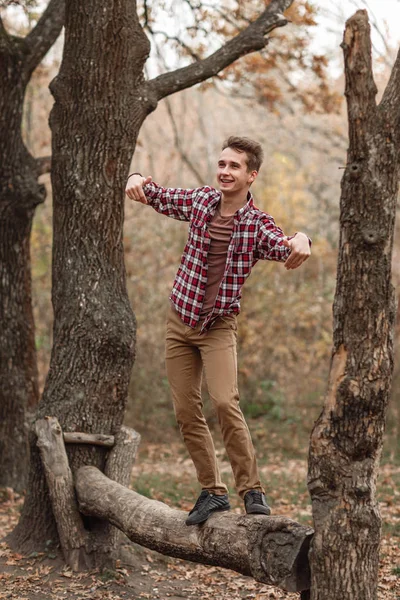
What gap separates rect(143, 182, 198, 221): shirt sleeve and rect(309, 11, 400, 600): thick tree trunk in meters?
1.26

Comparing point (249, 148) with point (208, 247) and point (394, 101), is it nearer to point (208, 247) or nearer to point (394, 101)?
point (208, 247)

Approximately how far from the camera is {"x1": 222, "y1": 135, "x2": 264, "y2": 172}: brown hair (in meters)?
4.51

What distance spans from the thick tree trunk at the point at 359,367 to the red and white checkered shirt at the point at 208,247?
632 millimetres

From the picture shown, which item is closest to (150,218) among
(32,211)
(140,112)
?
(32,211)

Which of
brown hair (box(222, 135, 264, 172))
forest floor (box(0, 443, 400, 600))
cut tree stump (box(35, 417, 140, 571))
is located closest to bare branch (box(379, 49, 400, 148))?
brown hair (box(222, 135, 264, 172))

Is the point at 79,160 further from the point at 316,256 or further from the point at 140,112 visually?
the point at 316,256

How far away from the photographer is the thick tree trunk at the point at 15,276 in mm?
7895

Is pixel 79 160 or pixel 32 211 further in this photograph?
pixel 32 211

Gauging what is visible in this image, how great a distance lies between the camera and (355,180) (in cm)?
366

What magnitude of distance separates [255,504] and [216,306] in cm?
117

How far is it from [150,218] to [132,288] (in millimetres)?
1583

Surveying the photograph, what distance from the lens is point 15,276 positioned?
808 centimetres

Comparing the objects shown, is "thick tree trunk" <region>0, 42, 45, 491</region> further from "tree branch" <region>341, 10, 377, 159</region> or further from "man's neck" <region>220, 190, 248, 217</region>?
"tree branch" <region>341, 10, 377, 159</region>

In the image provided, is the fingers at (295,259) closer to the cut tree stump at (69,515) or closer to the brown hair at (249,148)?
the brown hair at (249,148)
